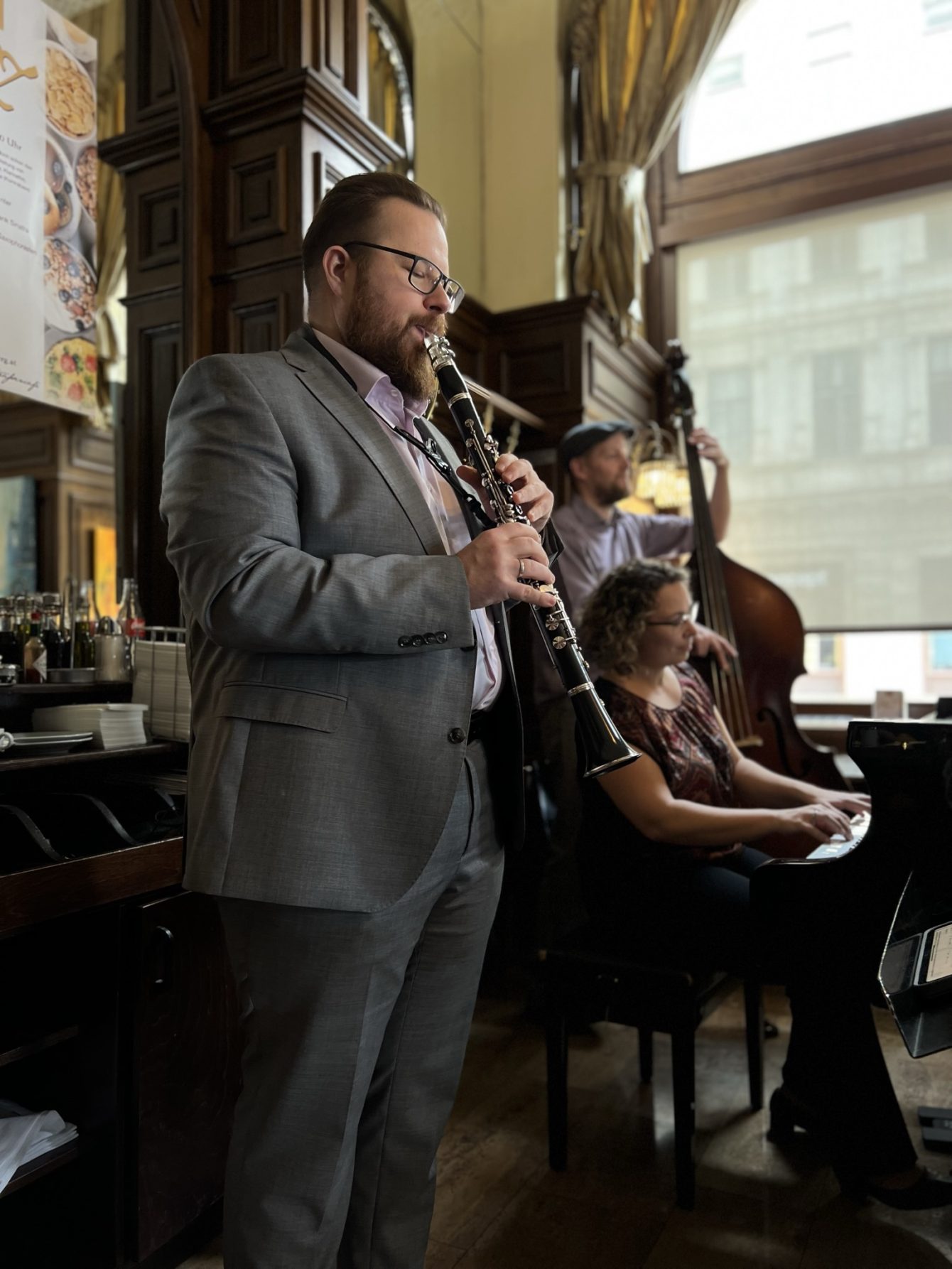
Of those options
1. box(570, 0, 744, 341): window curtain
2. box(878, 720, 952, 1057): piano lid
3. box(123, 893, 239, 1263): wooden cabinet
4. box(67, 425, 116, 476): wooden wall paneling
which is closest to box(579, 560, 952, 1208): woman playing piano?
box(878, 720, 952, 1057): piano lid

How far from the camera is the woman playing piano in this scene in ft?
6.24

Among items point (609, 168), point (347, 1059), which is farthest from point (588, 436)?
point (347, 1059)

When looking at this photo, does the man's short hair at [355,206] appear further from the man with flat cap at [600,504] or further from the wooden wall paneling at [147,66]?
the man with flat cap at [600,504]

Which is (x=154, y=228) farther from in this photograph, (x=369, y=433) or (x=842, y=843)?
(x=842, y=843)

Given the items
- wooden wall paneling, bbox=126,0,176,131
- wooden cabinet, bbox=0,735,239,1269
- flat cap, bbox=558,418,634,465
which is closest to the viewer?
wooden cabinet, bbox=0,735,239,1269

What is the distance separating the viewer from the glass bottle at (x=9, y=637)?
199cm

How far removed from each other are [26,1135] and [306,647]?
103cm

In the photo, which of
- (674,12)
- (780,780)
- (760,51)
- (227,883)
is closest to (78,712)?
(227,883)

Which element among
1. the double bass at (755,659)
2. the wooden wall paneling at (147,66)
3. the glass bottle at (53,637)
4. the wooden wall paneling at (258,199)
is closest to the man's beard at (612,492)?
the double bass at (755,659)

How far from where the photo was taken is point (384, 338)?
1.34m

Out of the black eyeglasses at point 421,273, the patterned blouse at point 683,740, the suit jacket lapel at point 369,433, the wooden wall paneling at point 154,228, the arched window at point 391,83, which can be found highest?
the arched window at point 391,83

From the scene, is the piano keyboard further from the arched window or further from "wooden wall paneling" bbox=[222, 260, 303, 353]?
the arched window

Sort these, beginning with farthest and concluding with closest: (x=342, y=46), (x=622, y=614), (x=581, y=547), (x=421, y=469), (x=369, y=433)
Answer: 1. (x=581, y=547)
2. (x=342, y=46)
3. (x=622, y=614)
4. (x=421, y=469)
5. (x=369, y=433)

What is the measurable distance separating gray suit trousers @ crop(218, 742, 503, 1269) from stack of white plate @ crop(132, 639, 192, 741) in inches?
34.2
